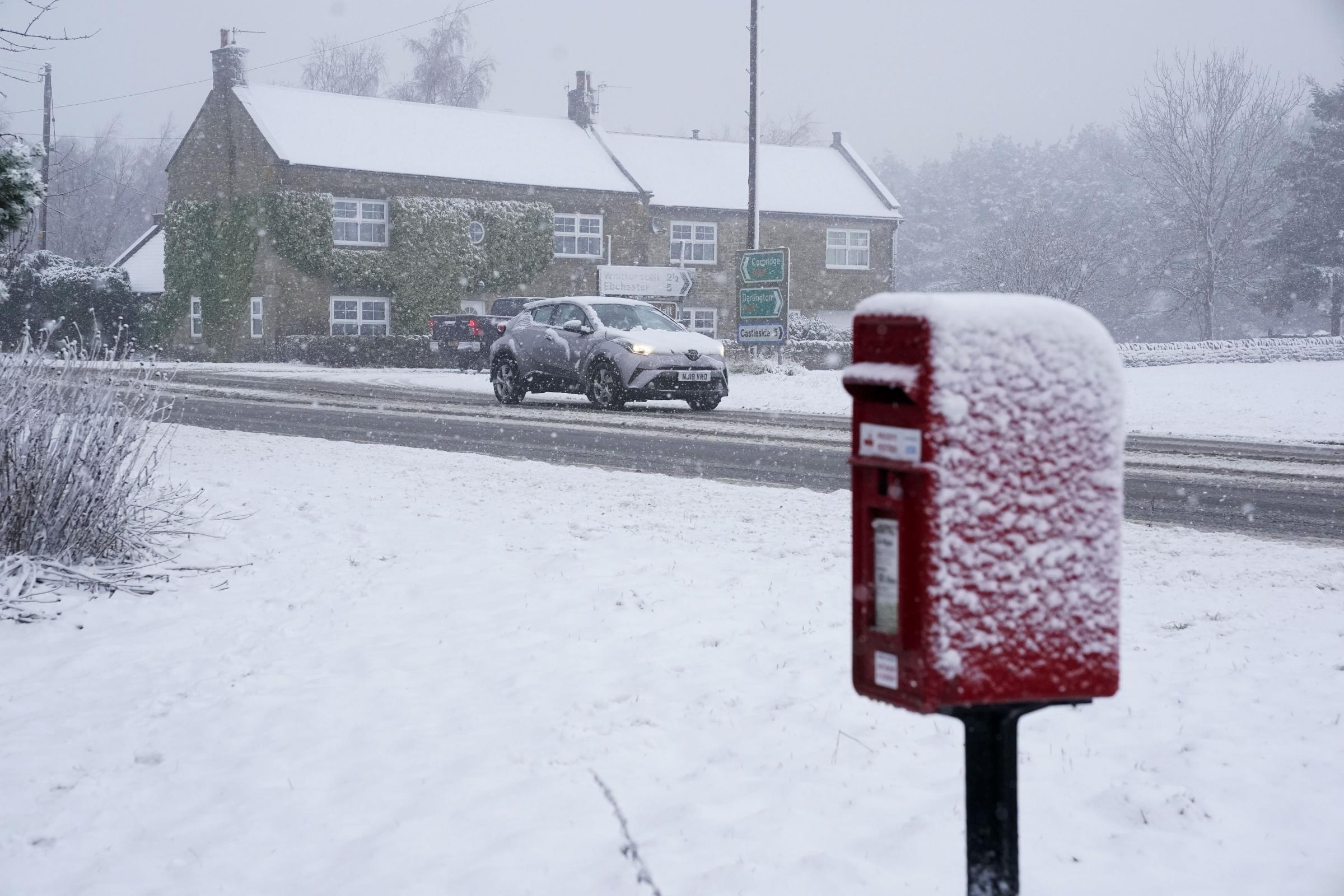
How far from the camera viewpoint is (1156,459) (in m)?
12.1

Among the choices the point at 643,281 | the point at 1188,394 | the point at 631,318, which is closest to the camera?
the point at 631,318

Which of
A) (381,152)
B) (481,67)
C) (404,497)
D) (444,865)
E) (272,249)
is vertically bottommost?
(444,865)

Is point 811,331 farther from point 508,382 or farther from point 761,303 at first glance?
point 508,382

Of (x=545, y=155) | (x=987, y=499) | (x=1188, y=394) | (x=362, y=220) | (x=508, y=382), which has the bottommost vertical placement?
(x=987, y=499)

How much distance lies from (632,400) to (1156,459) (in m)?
8.89

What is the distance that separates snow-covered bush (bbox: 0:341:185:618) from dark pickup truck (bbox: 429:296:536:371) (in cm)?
2262

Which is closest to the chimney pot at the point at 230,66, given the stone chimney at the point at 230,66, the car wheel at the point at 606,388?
the stone chimney at the point at 230,66

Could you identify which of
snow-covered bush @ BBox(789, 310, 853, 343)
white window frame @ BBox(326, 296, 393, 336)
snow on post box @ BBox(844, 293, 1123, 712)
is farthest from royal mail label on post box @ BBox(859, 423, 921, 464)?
white window frame @ BBox(326, 296, 393, 336)

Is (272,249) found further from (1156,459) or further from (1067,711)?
(1067,711)

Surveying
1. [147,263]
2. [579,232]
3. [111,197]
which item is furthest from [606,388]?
[111,197]

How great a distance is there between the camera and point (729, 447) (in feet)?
42.3

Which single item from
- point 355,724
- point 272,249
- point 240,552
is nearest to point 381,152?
point 272,249

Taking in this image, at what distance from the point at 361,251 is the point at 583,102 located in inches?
472

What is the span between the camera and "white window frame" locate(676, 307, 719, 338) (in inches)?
1833
